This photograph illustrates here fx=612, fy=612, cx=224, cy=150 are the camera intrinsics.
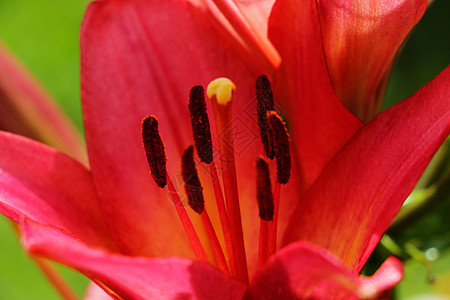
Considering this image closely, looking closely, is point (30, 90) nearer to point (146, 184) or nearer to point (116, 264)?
point (146, 184)

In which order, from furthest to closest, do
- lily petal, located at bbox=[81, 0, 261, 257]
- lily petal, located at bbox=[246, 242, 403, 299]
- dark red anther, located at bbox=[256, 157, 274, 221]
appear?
lily petal, located at bbox=[81, 0, 261, 257] → dark red anther, located at bbox=[256, 157, 274, 221] → lily petal, located at bbox=[246, 242, 403, 299]

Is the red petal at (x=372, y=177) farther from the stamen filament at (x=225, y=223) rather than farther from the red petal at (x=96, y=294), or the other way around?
the red petal at (x=96, y=294)

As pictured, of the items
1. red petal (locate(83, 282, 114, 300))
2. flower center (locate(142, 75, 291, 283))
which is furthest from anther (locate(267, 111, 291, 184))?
red petal (locate(83, 282, 114, 300))

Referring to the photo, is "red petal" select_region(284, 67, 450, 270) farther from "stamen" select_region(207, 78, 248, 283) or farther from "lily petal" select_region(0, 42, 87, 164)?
"lily petal" select_region(0, 42, 87, 164)

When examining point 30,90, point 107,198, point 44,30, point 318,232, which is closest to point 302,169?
point 318,232

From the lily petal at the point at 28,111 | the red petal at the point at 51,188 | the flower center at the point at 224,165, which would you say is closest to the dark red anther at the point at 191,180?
the flower center at the point at 224,165

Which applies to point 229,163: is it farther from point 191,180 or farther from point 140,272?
point 140,272

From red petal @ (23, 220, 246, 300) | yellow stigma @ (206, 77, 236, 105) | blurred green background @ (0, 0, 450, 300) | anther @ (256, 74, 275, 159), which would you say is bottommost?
blurred green background @ (0, 0, 450, 300)
